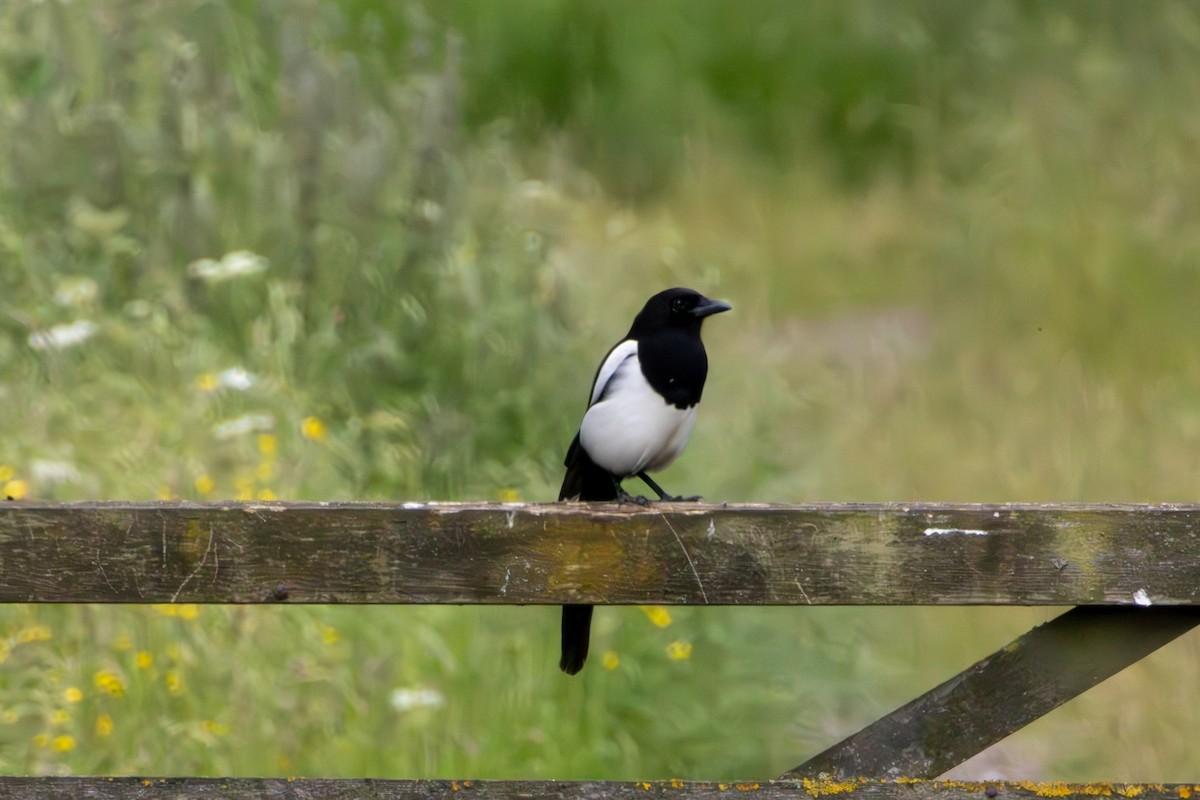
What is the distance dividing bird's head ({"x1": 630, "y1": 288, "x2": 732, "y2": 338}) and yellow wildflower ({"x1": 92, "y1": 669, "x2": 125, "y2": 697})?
1.42 meters

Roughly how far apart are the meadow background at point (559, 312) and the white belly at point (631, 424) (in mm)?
531

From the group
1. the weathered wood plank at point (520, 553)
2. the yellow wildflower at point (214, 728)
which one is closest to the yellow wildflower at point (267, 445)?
the yellow wildflower at point (214, 728)

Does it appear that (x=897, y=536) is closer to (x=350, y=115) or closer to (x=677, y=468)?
(x=677, y=468)

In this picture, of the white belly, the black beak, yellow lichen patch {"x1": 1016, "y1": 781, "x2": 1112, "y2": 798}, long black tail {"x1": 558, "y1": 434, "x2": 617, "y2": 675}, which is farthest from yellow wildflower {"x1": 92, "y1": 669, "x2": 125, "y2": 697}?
yellow lichen patch {"x1": 1016, "y1": 781, "x2": 1112, "y2": 798}

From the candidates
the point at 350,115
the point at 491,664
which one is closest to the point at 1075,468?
the point at 491,664

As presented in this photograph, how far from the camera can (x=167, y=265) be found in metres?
4.56

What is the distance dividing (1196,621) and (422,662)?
195cm

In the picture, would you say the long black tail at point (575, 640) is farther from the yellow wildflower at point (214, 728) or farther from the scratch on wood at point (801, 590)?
the yellow wildflower at point (214, 728)

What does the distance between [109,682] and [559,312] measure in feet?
6.28

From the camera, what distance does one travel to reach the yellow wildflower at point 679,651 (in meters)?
3.47

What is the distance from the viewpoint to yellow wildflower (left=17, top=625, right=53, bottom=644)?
312 centimetres

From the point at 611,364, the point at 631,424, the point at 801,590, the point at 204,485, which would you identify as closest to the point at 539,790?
the point at 801,590

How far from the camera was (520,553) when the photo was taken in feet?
5.81

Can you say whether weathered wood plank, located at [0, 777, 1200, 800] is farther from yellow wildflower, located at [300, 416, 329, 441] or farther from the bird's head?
yellow wildflower, located at [300, 416, 329, 441]
